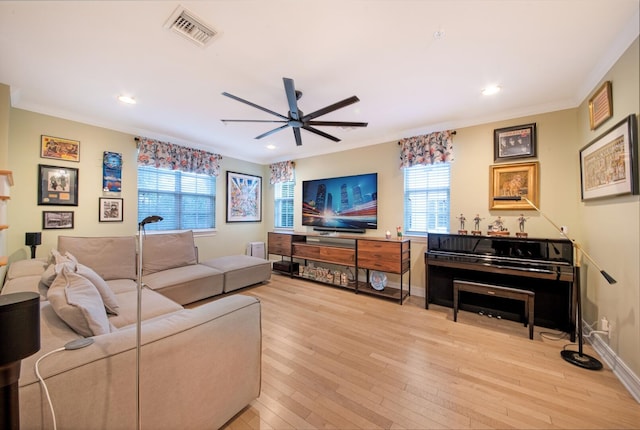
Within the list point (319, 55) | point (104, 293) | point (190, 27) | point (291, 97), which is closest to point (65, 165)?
point (104, 293)

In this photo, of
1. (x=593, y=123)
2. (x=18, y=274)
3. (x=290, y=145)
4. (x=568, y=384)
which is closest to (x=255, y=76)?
(x=290, y=145)

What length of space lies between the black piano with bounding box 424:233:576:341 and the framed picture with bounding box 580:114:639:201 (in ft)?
2.13

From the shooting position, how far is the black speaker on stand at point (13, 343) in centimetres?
64

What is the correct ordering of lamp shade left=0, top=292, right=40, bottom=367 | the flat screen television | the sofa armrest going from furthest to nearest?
1. the flat screen television
2. the sofa armrest
3. lamp shade left=0, top=292, right=40, bottom=367

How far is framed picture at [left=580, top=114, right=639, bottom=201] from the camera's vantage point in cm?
172

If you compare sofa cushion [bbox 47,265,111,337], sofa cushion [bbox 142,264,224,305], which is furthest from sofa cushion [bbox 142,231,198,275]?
sofa cushion [bbox 47,265,111,337]

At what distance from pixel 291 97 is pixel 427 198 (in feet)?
8.61

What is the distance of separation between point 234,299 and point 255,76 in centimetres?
202

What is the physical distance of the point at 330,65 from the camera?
2.11 meters

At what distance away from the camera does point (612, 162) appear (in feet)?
6.49

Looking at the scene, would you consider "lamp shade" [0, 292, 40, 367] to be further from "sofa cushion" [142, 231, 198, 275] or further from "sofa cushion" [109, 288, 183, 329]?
"sofa cushion" [142, 231, 198, 275]

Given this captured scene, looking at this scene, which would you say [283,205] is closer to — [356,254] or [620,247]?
[356,254]

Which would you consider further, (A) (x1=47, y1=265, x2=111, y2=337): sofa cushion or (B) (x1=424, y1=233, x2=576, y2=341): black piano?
(B) (x1=424, y1=233, x2=576, y2=341): black piano

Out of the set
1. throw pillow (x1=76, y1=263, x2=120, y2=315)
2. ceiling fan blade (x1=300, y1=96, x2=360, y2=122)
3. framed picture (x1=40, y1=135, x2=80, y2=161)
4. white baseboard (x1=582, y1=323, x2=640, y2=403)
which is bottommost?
white baseboard (x1=582, y1=323, x2=640, y2=403)
